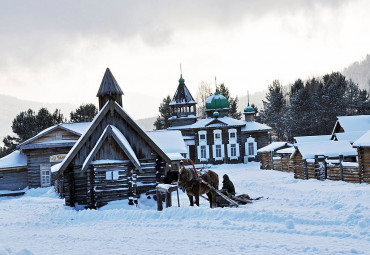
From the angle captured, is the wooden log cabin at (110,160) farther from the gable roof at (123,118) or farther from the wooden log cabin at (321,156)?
the wooden log cabin at (321,156)

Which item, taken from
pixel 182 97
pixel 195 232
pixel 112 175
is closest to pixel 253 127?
pixel 182 97

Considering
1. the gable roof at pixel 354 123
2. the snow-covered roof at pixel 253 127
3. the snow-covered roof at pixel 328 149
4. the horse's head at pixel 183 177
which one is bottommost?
the horse's head at pixel 183 177

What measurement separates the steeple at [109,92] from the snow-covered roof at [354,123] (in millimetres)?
25077

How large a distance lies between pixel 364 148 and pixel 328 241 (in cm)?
1763

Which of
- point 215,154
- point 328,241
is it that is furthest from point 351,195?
point 215,154

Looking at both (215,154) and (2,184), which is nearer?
(2,184)

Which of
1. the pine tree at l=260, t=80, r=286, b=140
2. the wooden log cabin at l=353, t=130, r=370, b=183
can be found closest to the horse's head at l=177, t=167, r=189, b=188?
the wooden log cabin at l=353, t=130, r=370, b=183

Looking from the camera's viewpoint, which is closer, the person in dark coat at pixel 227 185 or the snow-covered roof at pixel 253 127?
the person in dark coat at pixel 227 185

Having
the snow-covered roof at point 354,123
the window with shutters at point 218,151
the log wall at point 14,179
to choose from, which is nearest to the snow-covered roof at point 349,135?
the snow-covered roof at point 354,123

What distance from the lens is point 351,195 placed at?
64.6 ft

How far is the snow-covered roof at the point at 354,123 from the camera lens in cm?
3816

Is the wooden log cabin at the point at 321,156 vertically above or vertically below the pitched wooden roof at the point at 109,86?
below

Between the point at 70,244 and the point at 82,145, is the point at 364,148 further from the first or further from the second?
the point at 70,244

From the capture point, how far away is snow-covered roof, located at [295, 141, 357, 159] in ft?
94.9
